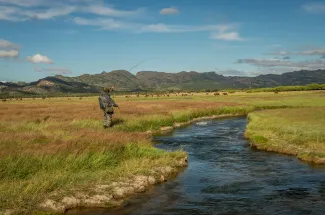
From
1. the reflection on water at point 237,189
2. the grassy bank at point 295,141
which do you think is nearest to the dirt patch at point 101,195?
the reflection on water at point 237,189

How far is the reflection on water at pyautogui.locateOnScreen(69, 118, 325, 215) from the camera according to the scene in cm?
1438

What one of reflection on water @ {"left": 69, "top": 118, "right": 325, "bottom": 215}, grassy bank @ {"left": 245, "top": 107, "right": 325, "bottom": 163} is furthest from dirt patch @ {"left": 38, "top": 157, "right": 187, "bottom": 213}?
grassy bank @ {"left": 245, "top": 107, "right": 325, "bottom": 163}

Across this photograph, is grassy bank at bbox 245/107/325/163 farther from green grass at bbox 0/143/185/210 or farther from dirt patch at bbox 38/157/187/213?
dirt patch at bbox 38/157/187/213

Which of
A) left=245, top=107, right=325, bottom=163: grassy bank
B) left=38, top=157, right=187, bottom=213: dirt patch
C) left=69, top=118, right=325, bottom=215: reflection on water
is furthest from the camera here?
left=245, top=107, right=325, bottom=163: grassy bank

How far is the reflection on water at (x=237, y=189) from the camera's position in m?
14.4

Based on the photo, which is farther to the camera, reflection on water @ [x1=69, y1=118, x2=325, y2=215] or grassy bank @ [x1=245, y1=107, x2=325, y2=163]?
grassy bank @ [x1=245, y1=107, x2=325, y2=163]

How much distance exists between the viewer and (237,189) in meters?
17.4

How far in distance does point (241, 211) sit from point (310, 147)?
14252mm

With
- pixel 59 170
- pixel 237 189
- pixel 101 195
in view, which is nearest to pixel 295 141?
pixel 237 189

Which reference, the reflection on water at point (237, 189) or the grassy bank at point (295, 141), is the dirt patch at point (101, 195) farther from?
the grassy bank at point (295, 141)

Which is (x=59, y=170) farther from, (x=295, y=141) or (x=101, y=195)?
(x=295, y=141)

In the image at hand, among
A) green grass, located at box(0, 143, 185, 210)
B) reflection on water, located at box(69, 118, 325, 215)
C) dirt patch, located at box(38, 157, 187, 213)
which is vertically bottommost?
reflection on water, located at box(69, 118, 325, 215)

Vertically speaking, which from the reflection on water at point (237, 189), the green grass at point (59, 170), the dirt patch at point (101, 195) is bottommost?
the reflection on water at point (237, 189)

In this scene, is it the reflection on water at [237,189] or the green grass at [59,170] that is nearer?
the green grass at [59,170]
